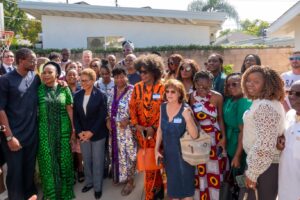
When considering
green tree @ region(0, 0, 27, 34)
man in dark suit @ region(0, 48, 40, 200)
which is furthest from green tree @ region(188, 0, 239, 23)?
man in dark suit @ region(0, 48, 40, 200)

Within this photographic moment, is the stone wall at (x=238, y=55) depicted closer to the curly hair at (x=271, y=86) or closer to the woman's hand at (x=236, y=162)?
the woman's hand at (x=236, y=162)

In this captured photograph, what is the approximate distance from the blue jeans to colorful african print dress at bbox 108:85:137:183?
200mm

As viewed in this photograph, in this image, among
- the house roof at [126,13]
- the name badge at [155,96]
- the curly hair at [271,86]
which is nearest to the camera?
the curly hair at [271,86]

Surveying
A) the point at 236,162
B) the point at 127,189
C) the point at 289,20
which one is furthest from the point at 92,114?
the point at 289,20

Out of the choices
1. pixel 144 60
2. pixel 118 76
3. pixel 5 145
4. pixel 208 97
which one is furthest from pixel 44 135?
pixel 208 97

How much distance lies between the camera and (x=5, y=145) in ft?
13.1

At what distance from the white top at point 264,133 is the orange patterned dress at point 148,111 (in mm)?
1503

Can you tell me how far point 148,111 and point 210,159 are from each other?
99 cm

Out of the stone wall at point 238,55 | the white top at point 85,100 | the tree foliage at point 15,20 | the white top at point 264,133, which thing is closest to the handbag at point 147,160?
the white top at point 85,100

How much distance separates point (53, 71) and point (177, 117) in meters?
1.80

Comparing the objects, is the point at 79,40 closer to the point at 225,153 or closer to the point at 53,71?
the point at 53,71

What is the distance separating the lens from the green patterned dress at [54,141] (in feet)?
13.6

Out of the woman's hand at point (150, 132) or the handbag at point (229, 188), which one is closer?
the handbag at point (229, 188)

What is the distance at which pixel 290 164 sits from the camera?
104 inches
